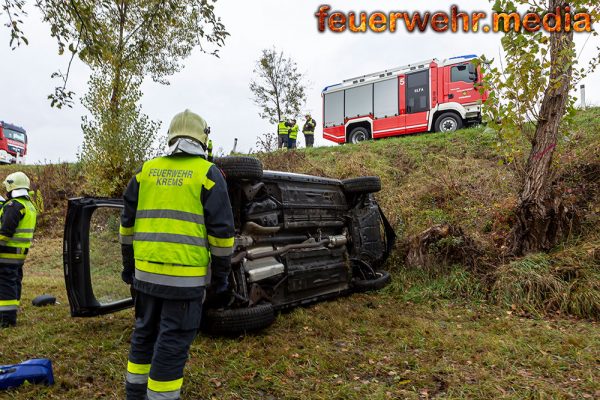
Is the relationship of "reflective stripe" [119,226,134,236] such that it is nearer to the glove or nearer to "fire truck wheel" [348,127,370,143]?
the glove

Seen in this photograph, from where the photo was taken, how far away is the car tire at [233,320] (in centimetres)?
363

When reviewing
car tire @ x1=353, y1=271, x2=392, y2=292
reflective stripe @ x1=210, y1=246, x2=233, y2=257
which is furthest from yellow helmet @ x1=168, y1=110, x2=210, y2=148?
car tire @ x1=353, y1=271, x2=392, y2=292

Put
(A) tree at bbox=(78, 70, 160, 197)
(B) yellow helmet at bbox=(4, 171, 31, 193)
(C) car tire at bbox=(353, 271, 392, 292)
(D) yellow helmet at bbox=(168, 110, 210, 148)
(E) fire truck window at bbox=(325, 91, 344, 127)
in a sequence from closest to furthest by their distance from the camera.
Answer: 1. (D) yellow helmet at bbox=(168, 110, 210, 148)
2. (B) yellow helmet at bbox=(4, 171, 31, 193)
3. (C) car tire at bbox=(353, 271, 392, 292)
4. (A) tree at bbox=(78, 70, 160, 197)
5. (E) fire truck window at bbox=(325, 91, 344, 127)

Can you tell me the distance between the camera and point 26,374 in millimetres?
2770

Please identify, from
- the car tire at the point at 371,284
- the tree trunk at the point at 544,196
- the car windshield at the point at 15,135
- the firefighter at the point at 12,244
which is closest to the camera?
the firefighter at the point at 12,244

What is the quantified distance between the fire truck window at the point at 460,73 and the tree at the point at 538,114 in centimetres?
713

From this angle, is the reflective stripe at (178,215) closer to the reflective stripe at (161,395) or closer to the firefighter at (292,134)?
the reflective stripe at (161,395)

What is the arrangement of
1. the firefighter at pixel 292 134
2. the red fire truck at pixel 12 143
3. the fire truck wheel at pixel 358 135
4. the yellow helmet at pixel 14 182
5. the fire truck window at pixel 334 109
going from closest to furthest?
the yellow helmet at pixel 14 182 → the firefighter at pixel 292 134 → the fire truck wheel at pixel 358 135 → the fire truck window at pixel 334 109 → the red fire truck at pixel 12 143

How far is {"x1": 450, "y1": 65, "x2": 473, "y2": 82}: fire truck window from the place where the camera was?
467 inches

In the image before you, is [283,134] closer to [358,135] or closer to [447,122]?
[358,135]

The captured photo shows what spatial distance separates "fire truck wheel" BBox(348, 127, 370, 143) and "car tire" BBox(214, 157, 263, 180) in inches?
441

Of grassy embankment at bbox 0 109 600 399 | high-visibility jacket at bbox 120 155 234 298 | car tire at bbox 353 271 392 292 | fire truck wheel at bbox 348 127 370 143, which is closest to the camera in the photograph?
high-visibility jacket at bbox 120 155 234 298

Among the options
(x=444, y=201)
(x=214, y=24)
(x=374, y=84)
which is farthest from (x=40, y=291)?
(x=374, y=84)

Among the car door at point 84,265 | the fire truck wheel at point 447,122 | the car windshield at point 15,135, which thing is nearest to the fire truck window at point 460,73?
the fire truck wheel at point 447,122
